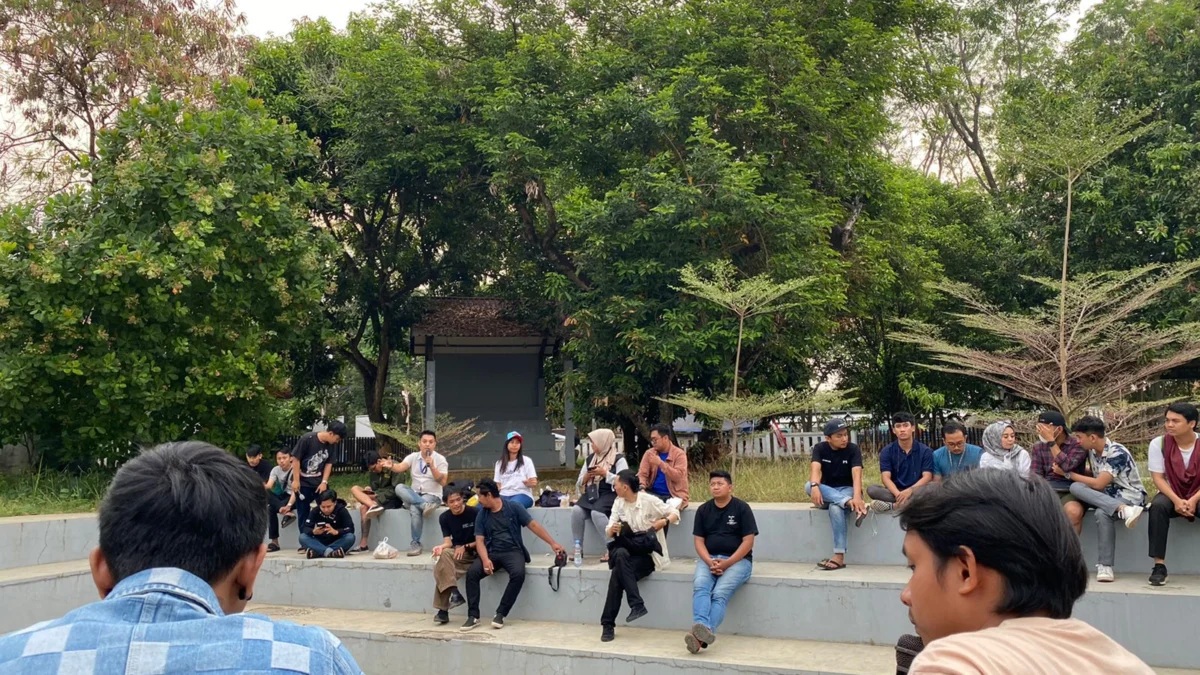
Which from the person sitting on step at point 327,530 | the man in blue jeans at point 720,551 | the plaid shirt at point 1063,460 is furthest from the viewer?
the person sitting on step at point 327,530

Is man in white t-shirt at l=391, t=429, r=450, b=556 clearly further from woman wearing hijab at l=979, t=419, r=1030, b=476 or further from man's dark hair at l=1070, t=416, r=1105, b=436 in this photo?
man's dark hair at l=1070, t=416, r=1105, b=436

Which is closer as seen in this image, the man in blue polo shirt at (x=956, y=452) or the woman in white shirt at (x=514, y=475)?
the man in blue polo shirt at (x=956, y=452)

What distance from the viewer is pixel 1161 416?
1176cm

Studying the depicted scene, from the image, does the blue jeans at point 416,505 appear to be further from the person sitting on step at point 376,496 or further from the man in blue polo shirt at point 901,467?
the man in blue polo shirt at point 901,467

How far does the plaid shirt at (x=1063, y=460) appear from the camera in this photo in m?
7.98

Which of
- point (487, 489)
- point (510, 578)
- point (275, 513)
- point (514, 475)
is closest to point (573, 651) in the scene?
point (510, 578)

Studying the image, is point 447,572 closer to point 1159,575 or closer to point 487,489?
point 487,489

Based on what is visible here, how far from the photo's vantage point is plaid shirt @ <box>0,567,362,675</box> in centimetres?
137

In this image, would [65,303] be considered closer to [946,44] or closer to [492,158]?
[492,158]

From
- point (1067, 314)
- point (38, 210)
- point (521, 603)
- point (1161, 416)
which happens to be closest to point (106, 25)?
point (38, 210)

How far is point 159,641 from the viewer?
1388 mm

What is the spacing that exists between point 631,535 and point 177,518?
7.43m

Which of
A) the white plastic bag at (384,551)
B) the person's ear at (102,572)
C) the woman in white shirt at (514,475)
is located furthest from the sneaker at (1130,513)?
the person's ear at (102,572)

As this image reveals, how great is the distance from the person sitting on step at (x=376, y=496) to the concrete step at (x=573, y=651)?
169 centimetres
